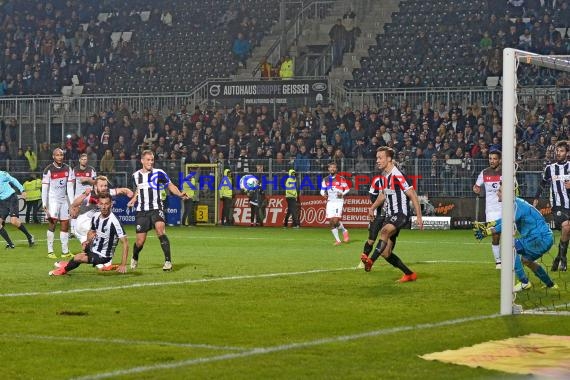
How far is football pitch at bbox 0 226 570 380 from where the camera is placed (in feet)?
29.4

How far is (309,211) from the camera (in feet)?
120

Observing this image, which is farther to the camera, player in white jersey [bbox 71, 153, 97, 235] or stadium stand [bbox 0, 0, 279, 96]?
stadium stand [bbox 0, 0, 279, 96]

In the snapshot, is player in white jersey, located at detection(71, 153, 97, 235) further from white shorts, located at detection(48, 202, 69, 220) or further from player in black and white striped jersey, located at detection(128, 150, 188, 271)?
player in black and white striped jersey, located at detection(128, 150, 188, 271)

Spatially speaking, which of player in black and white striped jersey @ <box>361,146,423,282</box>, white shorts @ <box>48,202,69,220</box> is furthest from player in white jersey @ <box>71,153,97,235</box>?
player in black and white striped jersey @ <box>361,146,423,282</box>

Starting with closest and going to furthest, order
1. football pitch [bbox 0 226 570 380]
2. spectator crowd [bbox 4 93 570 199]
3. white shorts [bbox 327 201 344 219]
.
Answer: football pitch [bbox 0 226 570 380], white shorts [bbox 327 201 344 219], spectator crowd [bbox 4 93 570 199]

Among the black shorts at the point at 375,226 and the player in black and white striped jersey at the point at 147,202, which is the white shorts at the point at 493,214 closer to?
the black shorts at the point at 375,226

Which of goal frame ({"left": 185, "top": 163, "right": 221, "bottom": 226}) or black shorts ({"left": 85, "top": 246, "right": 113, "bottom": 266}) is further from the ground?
goal frame ({"left": 185, "top": 163, "right": 221, "bottom": 226})

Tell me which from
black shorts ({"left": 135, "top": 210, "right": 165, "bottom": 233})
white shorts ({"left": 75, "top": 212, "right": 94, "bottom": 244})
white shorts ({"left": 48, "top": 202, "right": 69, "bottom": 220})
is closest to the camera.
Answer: black shorts ({"left": 135, "top": 210, "right": 165, "bottom": 233})

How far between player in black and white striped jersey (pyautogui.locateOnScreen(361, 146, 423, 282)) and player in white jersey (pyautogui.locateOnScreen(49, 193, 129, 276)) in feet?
12.8

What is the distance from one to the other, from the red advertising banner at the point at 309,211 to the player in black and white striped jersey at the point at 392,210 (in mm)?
18057

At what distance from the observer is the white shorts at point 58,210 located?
23391mm

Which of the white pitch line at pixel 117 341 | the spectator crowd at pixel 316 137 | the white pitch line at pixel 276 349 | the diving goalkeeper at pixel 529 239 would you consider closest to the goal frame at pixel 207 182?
the spectator crowd at pixel 316 137

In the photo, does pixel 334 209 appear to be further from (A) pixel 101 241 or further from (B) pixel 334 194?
(A) pixel 101 241

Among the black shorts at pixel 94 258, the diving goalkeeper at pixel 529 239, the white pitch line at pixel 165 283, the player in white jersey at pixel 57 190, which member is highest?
the player in white jersey at pixel 57 190
